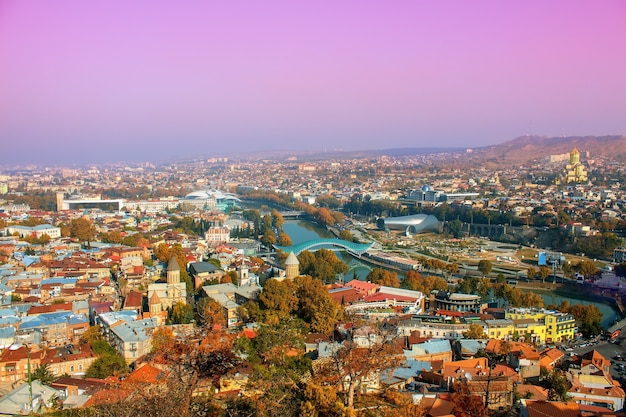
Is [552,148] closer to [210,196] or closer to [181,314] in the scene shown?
[210,196]

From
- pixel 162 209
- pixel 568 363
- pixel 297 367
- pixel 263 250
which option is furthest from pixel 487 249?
pixel 162 209

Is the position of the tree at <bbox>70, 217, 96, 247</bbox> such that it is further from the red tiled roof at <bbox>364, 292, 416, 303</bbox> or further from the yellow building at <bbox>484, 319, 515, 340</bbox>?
the yellow building at <bbox>484, 319, 515, 340</bbox>

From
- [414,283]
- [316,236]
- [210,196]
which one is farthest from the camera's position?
[210,196]

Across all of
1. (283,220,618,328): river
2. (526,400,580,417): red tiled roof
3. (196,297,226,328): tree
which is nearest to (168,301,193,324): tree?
(196,297,226,328): tree

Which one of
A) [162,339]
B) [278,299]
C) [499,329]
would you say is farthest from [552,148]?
[162,339]

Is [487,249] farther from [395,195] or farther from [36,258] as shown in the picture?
[395,195]

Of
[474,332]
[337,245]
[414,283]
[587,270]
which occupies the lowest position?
[337,245]

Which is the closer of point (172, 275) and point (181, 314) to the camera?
point (181, 314)
